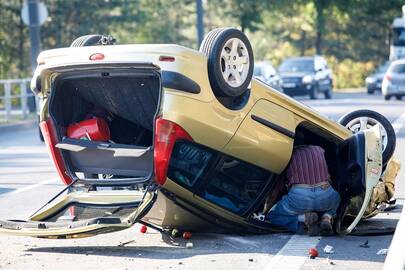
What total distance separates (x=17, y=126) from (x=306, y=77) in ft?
49.4

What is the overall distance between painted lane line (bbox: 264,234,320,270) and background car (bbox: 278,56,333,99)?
99.5 feet

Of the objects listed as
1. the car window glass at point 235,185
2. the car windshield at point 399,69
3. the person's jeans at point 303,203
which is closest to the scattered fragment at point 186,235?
the car window glass at point 235,185

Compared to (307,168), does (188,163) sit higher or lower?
higher

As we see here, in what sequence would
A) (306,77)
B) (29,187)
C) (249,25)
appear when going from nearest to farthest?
1. (29,187)
2. (306,77)
3. (249,25)

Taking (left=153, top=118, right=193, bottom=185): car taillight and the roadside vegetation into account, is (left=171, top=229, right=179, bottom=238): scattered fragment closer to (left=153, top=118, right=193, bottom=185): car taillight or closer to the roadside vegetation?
(left=153, top=118, right=193, bottom=185): car taillight

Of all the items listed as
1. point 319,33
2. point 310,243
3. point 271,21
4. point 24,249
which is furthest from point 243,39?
point 271,21

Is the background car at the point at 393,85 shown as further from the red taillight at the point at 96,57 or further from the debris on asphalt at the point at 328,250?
the red taillight at the point at 96,57

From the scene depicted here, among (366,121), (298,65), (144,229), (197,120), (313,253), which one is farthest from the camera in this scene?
(298,65)

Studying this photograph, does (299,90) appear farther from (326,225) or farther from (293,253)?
(293,253)

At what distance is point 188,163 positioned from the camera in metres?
8.48

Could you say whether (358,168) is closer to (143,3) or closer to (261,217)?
(261,217)

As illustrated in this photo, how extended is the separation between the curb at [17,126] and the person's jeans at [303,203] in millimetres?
17198

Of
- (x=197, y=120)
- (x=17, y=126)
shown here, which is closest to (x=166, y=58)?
(x=197, y=120)

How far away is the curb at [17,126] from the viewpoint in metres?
25.6
